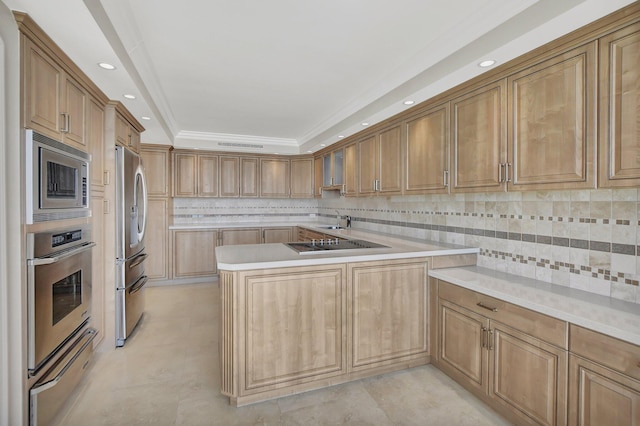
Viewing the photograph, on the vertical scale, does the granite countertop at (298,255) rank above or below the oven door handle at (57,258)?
below

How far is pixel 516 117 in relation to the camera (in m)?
2.13

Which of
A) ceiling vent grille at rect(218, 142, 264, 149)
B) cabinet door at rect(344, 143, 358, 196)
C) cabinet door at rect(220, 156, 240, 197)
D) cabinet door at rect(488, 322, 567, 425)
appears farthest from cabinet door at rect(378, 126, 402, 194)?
cabinet door at rect(220, 156, 240, 197)

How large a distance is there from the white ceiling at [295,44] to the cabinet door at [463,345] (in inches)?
68.0

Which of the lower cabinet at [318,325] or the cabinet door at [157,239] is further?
the cabinet door at [157,239]

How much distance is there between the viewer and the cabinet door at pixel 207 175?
558 centimetres

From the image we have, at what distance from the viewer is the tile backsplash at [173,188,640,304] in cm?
186

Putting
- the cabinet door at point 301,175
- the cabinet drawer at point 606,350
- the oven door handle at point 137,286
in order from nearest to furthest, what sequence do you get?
the cabinet drawer at point 606,350 < the oven door handle at point 137,286 < the cabinet door at point 301,175

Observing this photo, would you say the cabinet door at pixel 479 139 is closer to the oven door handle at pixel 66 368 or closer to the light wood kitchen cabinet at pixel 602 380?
the light wood kitchen cabinet at pixel 602 380

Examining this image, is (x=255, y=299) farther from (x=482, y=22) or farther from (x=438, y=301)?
(x=482, y=22)

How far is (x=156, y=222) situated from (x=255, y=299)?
3.66 m

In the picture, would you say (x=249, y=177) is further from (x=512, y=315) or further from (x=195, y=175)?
(x=512, y=315)

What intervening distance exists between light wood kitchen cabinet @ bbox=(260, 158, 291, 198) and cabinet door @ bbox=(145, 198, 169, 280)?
167 cm

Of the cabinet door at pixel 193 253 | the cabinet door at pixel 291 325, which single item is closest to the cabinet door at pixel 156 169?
the cabinet door at pixel 193 253

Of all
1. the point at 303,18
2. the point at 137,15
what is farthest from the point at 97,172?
the point at 303,18
